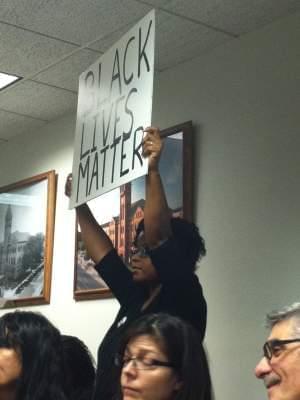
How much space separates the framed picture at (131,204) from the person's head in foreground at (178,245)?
964 mm

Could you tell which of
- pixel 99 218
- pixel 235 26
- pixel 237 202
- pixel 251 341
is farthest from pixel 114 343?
pixel 99 218

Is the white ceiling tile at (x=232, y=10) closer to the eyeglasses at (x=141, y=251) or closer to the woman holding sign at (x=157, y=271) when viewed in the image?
the woman holding sign at (x=157, y=271)

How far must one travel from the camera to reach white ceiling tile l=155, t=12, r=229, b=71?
2.62 m

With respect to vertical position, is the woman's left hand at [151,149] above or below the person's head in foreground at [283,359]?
above

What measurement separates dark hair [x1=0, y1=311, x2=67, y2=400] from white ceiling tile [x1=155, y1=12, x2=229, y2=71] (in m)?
1.31

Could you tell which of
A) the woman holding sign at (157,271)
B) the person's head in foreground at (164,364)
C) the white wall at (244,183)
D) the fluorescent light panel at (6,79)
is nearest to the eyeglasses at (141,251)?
the woman holding sign at (157,271)

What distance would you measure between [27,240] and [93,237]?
186 cm

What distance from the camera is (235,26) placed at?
103 inches

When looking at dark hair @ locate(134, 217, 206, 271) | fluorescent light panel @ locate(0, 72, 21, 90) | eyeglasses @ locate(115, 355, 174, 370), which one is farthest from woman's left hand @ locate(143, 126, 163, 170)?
fluorescent light panel @ locate(0, 72, 21, 90)

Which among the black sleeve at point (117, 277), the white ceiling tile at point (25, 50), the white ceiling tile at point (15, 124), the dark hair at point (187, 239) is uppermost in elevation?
the white ceiling tile at point (25, 50)

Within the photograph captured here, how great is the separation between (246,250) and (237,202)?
0.63ft

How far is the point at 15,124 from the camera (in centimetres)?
385

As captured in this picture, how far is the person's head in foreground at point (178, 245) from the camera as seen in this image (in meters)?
1.74

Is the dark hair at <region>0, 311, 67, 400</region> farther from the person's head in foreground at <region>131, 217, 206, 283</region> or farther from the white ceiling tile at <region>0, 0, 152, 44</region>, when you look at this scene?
the white ceiling tile at <region>0, 0, 152, 44</region>
